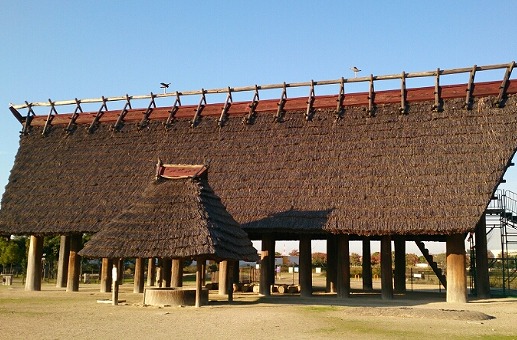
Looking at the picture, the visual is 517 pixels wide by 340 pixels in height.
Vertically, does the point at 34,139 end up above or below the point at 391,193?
above

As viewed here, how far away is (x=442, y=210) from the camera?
61.7 ft

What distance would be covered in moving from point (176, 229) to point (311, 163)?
6.94m

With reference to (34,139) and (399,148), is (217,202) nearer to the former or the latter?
(399,148)

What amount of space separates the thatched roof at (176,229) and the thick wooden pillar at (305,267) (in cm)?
382

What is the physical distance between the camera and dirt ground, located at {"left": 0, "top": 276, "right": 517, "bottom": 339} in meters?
11.8

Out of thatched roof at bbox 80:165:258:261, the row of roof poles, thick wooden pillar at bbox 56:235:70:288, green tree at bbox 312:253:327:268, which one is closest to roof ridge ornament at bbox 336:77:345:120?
the row of roof poles

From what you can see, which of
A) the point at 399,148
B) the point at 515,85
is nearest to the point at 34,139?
the point at 399,148

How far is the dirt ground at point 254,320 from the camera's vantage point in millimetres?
11805

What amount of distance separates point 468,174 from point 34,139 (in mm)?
19887

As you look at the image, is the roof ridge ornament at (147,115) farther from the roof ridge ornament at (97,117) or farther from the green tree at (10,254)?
the green tree at (10,254)

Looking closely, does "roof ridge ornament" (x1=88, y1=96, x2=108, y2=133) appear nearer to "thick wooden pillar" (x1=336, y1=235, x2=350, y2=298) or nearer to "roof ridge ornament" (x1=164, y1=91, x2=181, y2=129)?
"roof ridge ornament" (x1=164, y1=91, x2=181, y2=129)

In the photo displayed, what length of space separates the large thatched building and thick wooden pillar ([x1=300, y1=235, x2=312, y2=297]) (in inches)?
3.0

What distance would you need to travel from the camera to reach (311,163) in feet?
72.5

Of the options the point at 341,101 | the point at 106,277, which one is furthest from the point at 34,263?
the point at 341,101
